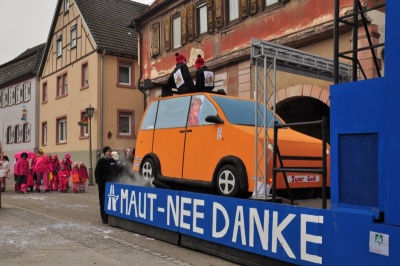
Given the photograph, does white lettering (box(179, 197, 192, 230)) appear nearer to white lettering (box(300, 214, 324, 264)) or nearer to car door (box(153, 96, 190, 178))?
car door (box(153, 96, 190, 178))

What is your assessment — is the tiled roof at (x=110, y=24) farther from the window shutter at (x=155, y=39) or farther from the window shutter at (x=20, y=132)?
the window shutter at (x=20, y=132)

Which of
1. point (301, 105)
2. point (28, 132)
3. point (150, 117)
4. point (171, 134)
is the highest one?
point (301, 105)

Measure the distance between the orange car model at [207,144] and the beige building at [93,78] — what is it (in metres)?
16.1

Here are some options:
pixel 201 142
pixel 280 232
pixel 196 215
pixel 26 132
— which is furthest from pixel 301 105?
pixel 26 132

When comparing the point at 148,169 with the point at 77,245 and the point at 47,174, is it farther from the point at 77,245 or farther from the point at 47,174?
the point at 47,174

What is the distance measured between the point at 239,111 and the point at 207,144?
0.74 metres

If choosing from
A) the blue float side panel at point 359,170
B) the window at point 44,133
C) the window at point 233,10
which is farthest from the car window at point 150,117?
the window at point 44,133

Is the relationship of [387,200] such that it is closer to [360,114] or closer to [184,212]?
[360,114]

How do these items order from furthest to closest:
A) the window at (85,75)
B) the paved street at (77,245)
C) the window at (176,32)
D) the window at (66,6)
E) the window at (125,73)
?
the window at (66,6)
the window at (85,75)
the window at (125,73)
the window at (176,32)
the paved street at (77,245)

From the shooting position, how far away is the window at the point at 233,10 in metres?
15.8

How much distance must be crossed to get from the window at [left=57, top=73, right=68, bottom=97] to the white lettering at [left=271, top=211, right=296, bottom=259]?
2537cm

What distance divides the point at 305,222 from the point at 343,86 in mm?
1415

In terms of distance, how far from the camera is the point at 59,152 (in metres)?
28.9

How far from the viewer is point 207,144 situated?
6.80m
